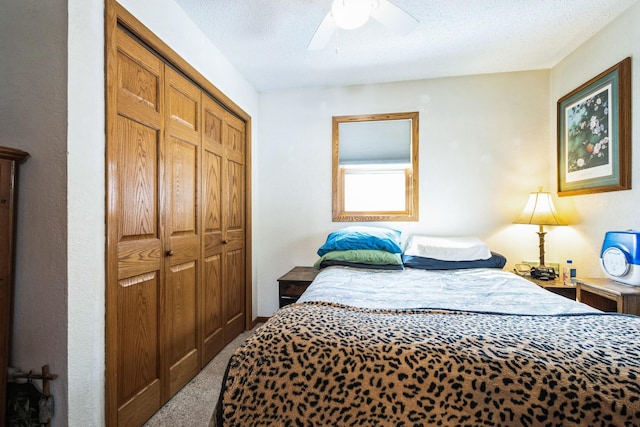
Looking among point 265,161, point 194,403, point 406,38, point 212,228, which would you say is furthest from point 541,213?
point 194,403

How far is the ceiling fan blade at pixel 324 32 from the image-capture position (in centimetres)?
168

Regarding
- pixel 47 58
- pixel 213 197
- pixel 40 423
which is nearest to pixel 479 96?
pixel 213 197

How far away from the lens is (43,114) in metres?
1.23


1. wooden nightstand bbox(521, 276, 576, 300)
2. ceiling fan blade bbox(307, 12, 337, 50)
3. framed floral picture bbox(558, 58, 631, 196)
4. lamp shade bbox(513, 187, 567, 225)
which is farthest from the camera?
lamp shade bbox(513, 187, 567, 225)

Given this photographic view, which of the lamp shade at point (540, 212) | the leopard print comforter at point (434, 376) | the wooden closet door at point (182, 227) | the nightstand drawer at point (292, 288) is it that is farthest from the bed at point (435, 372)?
the lamp shade at point (540, 212)

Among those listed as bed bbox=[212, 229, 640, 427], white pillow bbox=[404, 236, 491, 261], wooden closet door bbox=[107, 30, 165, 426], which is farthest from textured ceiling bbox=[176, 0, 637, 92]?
bed bbox=[212, 229, 640, 427]

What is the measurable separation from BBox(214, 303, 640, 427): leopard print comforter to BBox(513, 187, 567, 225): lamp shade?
157 centimetres

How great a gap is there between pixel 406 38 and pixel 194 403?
2.87 meters

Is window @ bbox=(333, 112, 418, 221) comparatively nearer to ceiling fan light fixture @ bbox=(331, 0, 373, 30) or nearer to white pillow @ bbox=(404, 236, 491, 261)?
white pillow @ bbox=(404, 236, 491, 261)

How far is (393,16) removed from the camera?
1598 millimetres

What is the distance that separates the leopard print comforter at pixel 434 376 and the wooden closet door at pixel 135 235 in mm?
844

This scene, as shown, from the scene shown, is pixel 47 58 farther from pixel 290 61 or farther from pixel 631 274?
pixel 631 274

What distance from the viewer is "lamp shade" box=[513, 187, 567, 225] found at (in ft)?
8.27

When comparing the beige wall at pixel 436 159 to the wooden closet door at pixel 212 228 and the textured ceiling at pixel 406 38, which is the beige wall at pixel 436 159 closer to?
the textured ceiling at pixel 406 38
